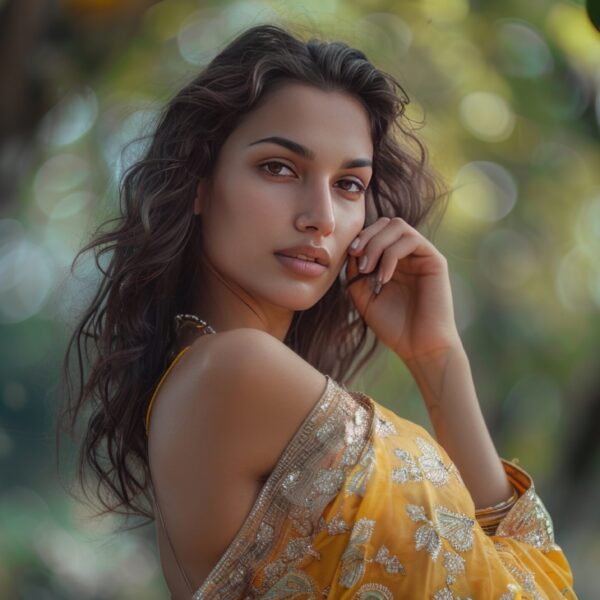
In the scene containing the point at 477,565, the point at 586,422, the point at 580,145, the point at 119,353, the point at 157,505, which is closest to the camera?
the point at 477,565

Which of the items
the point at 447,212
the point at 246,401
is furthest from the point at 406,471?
the point at 447,212

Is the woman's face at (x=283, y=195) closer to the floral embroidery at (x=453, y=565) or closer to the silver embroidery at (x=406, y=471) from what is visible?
the silver embroidery at (x=406, y=471)

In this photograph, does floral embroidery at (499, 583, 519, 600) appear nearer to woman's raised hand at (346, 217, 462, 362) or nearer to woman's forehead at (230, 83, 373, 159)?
woman's raised hand at (346, 217, 462, 362)

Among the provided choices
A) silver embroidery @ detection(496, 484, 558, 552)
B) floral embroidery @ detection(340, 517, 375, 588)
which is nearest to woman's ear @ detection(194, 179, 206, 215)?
floral embroidery @ detection(340, 517, 375, 588)

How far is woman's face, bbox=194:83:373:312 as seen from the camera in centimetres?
182

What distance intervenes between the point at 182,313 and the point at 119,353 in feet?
0.46

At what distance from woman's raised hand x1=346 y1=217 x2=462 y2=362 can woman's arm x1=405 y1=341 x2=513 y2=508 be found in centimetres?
3

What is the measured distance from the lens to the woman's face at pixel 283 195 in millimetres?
1815

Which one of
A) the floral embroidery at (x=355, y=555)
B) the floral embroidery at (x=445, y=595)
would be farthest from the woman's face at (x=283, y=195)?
the floral embroidery at (x=445, y=595)

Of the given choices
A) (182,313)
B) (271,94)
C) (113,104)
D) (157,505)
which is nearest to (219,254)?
(182,313)

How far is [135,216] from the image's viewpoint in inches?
75.8

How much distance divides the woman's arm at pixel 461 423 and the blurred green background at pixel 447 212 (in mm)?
1462

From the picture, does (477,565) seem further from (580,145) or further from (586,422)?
(580,145)

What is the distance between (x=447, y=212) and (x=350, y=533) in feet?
9.63
